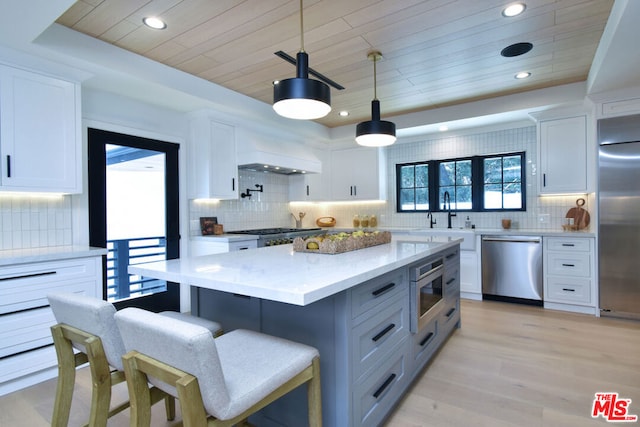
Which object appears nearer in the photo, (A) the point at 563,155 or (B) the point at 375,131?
(B) the point at 375,131

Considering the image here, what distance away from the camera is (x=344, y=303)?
4.96 ft

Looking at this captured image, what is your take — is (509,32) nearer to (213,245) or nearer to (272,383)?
(272,383)

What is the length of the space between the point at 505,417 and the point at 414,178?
3975mm

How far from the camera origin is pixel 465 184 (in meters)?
5.07

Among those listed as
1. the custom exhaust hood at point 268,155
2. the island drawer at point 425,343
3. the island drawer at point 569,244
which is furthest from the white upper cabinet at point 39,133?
the island drawer at point 569,244

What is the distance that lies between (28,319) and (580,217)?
551 cm

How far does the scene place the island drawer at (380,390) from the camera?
5.32 ft

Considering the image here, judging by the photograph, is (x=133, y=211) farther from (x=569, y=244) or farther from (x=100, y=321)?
(x=569, y=244)

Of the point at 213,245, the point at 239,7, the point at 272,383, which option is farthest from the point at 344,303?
the point at 213,245

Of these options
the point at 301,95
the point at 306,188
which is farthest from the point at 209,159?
the point at 301,95

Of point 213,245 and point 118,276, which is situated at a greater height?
point 213,245

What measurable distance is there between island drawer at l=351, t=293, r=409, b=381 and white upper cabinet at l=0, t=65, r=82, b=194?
2.59 meters

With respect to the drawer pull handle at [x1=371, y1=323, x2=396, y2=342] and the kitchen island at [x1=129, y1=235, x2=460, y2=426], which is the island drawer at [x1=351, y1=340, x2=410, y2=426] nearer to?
the kitchen island at [x1=129, y1=235, x2=460, y2=426]

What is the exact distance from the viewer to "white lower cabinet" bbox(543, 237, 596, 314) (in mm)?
3793
